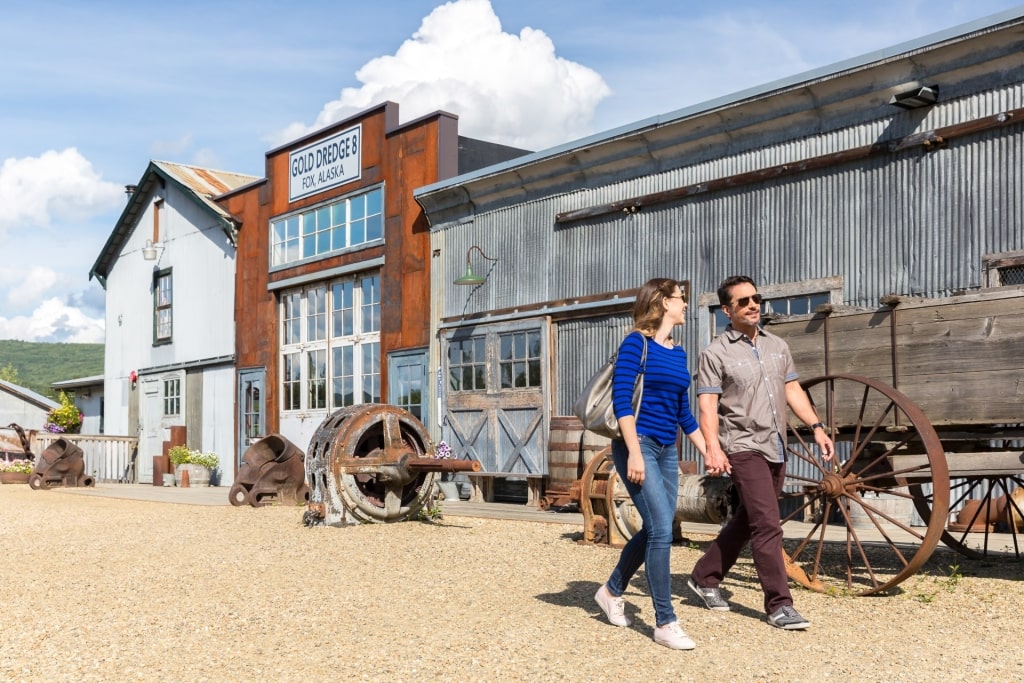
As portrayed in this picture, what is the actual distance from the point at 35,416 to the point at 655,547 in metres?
37.1

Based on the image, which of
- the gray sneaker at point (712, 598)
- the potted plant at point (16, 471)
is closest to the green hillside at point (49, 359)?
the potted plant at point (16, 471)

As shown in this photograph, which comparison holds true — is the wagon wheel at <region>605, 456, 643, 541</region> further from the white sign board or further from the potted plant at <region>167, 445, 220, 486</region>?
the potted plant at <region>167, 445, 220, 486</region>

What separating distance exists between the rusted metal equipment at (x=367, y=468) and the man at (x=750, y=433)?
4.65m

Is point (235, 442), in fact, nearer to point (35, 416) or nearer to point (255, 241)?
point (255, 241)

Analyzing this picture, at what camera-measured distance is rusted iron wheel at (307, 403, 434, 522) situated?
11.0m

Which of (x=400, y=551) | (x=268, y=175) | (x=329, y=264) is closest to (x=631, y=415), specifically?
(x=400, y=551)

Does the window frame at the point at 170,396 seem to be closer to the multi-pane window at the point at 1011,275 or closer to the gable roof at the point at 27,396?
the gable roof at the point at 27,396

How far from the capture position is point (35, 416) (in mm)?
38250

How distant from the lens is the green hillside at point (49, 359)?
132m

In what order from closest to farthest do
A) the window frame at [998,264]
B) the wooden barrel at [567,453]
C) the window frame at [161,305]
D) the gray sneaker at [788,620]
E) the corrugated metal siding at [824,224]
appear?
the gray sneaker at [788,620]
the window frame at [998,264]
the corrugated metal siding at [824,224]
the wooden barrel at [567,453]
the window frame at [161,305]

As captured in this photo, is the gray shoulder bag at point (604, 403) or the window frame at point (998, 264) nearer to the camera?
the gray shoulder bag at point (604, 403)

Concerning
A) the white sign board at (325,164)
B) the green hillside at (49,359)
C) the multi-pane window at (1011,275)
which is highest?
the green hillside at (49,359)

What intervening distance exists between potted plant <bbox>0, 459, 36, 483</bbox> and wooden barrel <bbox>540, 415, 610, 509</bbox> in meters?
Answer: 13.4

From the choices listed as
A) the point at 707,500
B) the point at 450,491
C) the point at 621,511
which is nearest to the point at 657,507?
the point at 707,500
